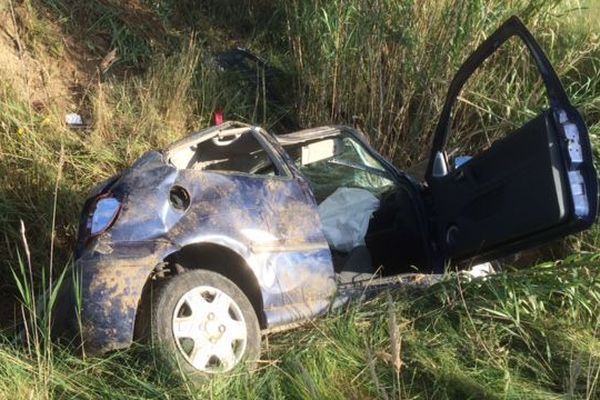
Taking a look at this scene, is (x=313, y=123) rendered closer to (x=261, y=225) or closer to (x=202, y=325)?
(x=261, y=225)

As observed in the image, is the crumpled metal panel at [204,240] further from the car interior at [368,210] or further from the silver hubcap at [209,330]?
the car interior at [368,210]

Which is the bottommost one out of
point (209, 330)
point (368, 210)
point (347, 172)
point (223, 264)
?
point (209, 330)

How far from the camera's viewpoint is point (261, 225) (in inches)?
144

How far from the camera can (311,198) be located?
13.0 ft

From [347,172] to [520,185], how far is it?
Result: 1.37 metres

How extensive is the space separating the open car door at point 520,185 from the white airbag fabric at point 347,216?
0.47 metres

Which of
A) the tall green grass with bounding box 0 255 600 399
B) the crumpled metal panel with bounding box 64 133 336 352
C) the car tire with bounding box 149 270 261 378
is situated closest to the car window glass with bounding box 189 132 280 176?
the crumpled metal panel with bounding box 64 133 336 352

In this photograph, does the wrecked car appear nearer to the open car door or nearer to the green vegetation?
the open car door

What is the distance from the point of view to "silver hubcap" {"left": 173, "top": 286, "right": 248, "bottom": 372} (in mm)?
3260

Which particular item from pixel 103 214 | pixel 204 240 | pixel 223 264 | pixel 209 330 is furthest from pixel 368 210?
pixel 103 214

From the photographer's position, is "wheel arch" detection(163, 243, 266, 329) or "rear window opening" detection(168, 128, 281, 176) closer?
"wheel arch" detection(163, 243, 266, 329)

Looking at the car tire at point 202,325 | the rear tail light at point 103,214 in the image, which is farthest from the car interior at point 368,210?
the rear tail light at point 103,214

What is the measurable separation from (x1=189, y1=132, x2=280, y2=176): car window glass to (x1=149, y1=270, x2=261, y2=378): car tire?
0.92m

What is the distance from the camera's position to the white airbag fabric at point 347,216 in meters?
4.73
